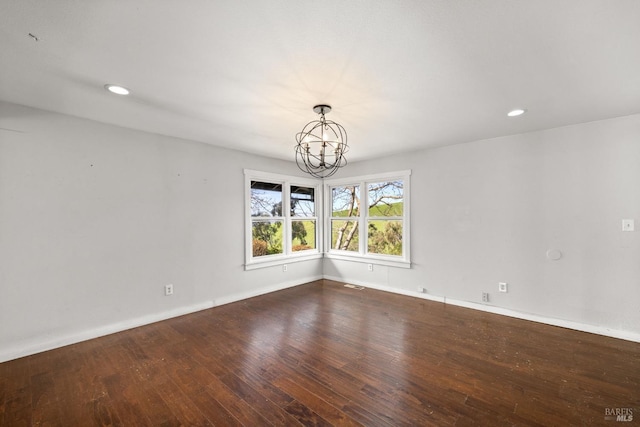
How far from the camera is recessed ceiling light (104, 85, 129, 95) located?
7.39 feet

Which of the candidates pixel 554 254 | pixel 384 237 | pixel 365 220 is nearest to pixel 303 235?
pixel 365 220

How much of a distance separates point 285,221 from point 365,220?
153 cm

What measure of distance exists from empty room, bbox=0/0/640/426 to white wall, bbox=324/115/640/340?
2 cm

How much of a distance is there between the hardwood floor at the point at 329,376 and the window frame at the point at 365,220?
1407mm

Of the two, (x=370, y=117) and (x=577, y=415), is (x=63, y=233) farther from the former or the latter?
(x=577, y=415)

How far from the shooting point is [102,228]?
308 centimetres

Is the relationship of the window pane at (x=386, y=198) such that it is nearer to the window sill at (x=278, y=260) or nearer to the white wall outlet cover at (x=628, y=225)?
the window sill at (x=278, y=260)

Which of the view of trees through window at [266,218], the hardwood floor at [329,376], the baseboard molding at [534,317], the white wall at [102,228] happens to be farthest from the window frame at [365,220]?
the white wall at [102,228]

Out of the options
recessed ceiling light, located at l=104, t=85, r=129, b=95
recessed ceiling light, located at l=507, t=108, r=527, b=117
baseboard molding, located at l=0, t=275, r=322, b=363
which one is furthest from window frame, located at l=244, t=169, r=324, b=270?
recessed ceiling light, located at l=507, t=108, r=527, b=117

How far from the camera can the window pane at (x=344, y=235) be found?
5.39m

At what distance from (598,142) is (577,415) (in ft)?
9.46

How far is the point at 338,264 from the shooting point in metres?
5.50

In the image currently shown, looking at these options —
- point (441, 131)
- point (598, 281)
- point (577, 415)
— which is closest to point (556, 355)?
point (577, 415)

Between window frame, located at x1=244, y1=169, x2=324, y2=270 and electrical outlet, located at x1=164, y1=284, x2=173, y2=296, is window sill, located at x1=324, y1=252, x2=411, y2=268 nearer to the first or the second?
window frame, located at x1=244, y1=169, x2=324, y2=270
